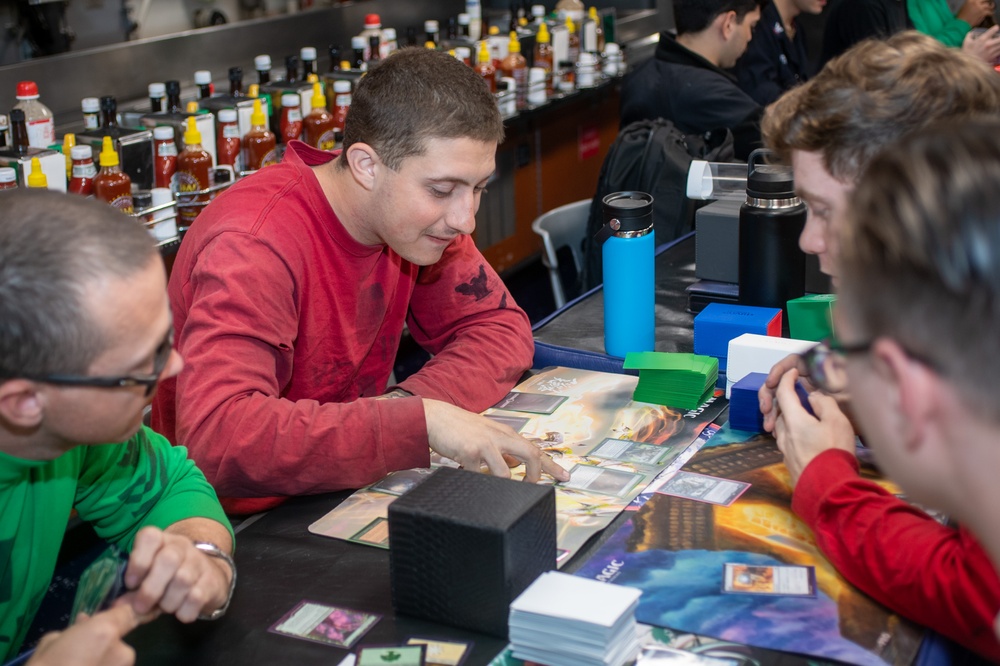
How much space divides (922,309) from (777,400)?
2.43ft

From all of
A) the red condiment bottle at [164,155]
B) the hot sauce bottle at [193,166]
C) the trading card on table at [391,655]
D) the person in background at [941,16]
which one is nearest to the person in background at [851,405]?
the trading card on table at [391,655]

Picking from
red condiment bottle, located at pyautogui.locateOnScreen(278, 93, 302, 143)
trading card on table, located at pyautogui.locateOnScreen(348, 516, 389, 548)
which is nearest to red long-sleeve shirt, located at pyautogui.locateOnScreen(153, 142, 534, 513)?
trading card on table, located at pyautogui.locateOnScreen(348, 516, 389, 548)

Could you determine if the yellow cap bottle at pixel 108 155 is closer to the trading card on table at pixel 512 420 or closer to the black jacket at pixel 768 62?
the trading card on table at pixel 512 420

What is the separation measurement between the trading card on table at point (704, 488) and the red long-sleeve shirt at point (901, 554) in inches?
4.1

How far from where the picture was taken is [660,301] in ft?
7.31

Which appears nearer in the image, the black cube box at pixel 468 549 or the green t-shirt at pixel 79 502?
the black cube box at pixel 468 549

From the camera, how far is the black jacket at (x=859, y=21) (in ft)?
15.9

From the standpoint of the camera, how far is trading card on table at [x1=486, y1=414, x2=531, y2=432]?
1668 millimetres

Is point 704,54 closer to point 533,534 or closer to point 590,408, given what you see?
point 590,408

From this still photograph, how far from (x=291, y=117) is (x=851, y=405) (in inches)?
95.4

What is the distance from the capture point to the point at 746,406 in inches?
63.1

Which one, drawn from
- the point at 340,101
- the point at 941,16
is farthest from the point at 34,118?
the point at 941,16

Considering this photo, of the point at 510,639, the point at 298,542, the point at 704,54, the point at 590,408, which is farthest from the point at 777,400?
the point at 704,54

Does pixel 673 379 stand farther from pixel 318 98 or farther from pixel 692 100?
pixel 692 100
